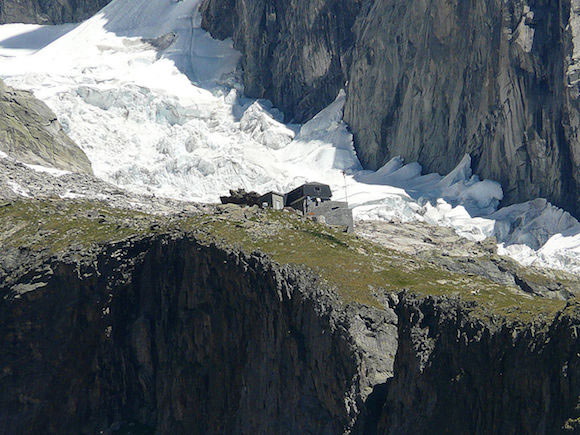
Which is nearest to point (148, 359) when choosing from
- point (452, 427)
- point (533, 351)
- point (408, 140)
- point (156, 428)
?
point (156, 428)

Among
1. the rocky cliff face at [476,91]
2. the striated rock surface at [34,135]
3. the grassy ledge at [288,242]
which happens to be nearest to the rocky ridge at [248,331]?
the grassy ledge at [288,242]

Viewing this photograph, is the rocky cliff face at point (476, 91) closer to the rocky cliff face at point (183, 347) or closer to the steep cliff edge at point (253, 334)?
the steep cliff edge at point (253, 334)

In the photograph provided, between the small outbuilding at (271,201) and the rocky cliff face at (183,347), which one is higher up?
the small outbuilding at (271,201)

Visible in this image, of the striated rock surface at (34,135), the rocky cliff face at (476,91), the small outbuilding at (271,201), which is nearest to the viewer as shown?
the small outbuilding at (271,201)

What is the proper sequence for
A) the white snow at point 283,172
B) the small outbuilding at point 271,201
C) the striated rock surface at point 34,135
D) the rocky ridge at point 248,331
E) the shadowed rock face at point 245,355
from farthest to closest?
the striated rock surface at point 34,135 < the white snow at point 283,172 < the small outbuilding at point 271,201 < the rocky ridge at point 248,331 < the shadowed rock face at point 245,355

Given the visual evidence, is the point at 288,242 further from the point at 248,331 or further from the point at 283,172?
the point at 283,172

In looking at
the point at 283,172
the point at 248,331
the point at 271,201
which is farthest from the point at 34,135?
the point at 248,331
